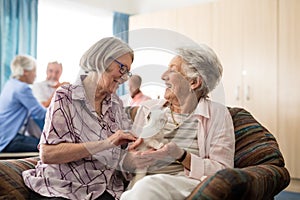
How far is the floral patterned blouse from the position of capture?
1.52 m

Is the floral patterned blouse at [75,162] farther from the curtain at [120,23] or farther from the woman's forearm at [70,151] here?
the curtain at [120,23]

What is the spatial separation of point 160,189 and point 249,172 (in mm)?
289

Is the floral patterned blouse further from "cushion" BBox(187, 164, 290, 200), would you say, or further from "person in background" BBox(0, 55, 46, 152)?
"person in background" BBox(0, 55, 46, 152)

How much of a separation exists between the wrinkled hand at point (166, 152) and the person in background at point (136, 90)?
23 centimetres

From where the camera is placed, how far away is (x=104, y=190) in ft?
5.17

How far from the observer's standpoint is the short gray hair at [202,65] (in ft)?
5.21

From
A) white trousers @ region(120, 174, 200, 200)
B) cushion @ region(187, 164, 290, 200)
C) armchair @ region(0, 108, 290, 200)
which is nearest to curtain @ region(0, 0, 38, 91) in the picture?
armchair @ region(0, 108, 290, 200)

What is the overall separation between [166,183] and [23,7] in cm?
370

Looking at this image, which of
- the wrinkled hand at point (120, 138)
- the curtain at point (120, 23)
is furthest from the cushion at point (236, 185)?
the curtain at point (120, 23)

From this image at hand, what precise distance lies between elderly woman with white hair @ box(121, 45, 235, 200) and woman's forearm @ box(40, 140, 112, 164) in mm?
126

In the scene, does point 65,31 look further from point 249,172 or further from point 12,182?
point 249,172

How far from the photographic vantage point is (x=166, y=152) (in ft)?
4.74

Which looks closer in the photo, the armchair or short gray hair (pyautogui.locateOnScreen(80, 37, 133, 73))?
the armchair

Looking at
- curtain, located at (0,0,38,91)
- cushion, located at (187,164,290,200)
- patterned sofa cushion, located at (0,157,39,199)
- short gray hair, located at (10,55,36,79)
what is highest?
curtain, located at (0,0,38,91)
